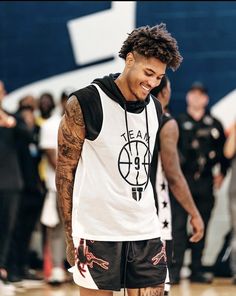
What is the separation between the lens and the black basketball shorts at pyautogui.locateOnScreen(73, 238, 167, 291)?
4430mm

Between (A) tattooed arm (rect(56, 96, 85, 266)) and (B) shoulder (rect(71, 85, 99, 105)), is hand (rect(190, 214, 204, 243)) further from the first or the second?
(B) shoulder (rect(71, 85, 99, 105))

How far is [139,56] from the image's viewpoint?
4.39m

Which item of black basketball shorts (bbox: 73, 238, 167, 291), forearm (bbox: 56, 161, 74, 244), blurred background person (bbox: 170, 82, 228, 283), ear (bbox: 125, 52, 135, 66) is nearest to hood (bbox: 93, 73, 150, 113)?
ear (bbox: 125, 52, 135, 66)

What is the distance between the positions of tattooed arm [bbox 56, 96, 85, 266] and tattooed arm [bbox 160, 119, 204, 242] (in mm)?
1253

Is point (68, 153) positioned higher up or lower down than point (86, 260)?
higher up

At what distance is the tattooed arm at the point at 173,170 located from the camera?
18.7ft

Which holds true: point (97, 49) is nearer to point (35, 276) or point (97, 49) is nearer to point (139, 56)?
point (35, 276)

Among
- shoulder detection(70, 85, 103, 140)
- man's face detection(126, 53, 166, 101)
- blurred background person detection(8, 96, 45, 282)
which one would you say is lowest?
blurred background person detection(8, 96, 45, 282)

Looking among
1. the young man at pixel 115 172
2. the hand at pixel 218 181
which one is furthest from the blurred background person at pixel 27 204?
the young man at pixel 115 172

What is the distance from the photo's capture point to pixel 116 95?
14.6ft

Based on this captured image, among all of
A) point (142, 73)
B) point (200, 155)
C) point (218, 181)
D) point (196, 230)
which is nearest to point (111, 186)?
point (142, 73)

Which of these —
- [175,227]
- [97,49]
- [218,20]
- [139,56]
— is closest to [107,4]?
[97,49]

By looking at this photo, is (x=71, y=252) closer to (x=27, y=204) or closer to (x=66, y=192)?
(x=66, y=192)

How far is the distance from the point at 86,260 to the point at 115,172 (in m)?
0.45
